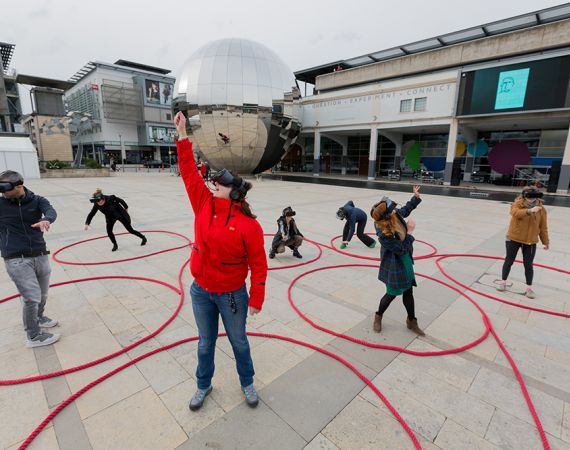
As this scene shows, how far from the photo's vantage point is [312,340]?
3951 mm

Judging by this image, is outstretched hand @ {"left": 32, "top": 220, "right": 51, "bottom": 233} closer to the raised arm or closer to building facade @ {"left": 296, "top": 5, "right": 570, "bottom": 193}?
the raised arm

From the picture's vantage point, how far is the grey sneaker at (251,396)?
9.30ft

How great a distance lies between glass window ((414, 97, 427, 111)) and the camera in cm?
2559

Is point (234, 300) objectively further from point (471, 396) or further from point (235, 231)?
point (471, 396)

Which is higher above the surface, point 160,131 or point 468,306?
point 160,131

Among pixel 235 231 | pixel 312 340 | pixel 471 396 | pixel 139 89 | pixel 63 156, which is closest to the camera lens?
pixel 235 231

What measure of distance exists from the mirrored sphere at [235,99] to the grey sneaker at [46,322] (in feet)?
62.5

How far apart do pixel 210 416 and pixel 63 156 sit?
50251 mm

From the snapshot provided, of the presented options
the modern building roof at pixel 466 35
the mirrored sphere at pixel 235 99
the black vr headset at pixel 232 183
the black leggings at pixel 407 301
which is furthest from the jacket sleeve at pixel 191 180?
the modern building roof at pixel 466 35

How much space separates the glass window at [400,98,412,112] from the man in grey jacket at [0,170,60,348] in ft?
93.0

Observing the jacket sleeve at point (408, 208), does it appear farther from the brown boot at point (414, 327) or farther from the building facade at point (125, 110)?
the building facade at point (125, 110)

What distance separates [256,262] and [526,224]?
5004 mm

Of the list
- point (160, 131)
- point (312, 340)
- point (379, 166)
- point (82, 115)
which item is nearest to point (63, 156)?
point (82, 115)

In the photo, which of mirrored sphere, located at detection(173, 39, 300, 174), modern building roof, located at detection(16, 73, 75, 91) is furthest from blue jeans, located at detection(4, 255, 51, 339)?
modern building roof, located at detection(16, 73, 75, 91)
